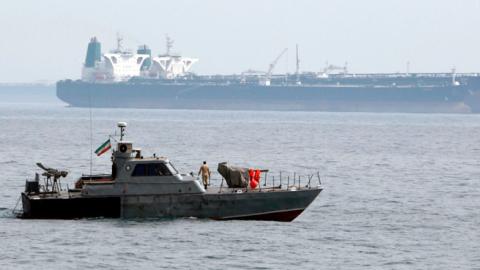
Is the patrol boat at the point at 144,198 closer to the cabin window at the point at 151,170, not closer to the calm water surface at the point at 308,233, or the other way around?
the cabin window at the point at 151,170

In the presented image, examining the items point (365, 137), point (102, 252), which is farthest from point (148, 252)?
point (365, 137)

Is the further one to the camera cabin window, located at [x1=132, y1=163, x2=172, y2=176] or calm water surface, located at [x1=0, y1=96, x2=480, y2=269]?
cabin window, located at [x1=132, y1=163, x2=172, y2=176]

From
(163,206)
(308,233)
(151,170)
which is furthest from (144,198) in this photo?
(308,233)

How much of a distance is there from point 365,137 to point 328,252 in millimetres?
99428

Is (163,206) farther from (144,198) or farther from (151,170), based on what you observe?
(151,170)

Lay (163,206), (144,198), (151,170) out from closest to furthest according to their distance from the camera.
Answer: (151,170) → (144,198) → (163,206)

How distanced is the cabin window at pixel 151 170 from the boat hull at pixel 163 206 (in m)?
0.81

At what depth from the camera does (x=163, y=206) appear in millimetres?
41219

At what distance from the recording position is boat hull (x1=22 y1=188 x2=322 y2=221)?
41.0m

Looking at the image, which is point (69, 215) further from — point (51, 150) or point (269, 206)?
point (51, 150)

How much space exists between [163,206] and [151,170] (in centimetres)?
139

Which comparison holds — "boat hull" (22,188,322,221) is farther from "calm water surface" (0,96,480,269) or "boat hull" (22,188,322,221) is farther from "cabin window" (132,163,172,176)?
"cabin window" (132,163,172,176)

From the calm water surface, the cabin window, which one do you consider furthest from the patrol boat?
the calm water surface

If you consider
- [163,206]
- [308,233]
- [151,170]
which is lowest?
[308,233]
